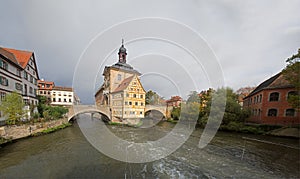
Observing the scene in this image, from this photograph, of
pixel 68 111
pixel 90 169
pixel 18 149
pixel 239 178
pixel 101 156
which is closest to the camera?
pixel 239 178

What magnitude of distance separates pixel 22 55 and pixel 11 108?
36.2 feet

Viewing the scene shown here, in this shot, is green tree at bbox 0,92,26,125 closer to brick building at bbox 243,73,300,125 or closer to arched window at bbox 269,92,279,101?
brick building at bbox 243,73,300,125

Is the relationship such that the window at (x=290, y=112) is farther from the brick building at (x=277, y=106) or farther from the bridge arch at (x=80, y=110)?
the bridge arch at (x=80, y=110)

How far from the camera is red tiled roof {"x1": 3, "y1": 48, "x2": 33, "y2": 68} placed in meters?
17.2

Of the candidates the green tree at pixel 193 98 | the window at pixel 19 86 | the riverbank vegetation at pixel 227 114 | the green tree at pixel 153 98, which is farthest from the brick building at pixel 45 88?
the riverbank vegetation at pixel 227 114

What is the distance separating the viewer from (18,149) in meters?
9.60

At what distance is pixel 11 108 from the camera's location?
1140 centimetres

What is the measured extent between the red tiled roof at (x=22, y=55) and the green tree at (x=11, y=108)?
24.8 ft

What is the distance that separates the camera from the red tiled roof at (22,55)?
56.6 ft

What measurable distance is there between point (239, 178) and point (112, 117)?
21309 mm

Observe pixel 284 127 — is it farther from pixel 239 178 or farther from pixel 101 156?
pixel 101 156

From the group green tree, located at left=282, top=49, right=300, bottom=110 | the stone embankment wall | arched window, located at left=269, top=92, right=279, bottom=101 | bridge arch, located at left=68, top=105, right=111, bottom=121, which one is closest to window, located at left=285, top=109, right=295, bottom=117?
arched window, located at left=269, top=92, right=279, bottom=101

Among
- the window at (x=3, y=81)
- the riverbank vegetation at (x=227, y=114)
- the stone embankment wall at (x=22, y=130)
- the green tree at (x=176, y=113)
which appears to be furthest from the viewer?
the green tree at (x=176, y=113)

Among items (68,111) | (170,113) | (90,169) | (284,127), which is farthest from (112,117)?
(284,127)
